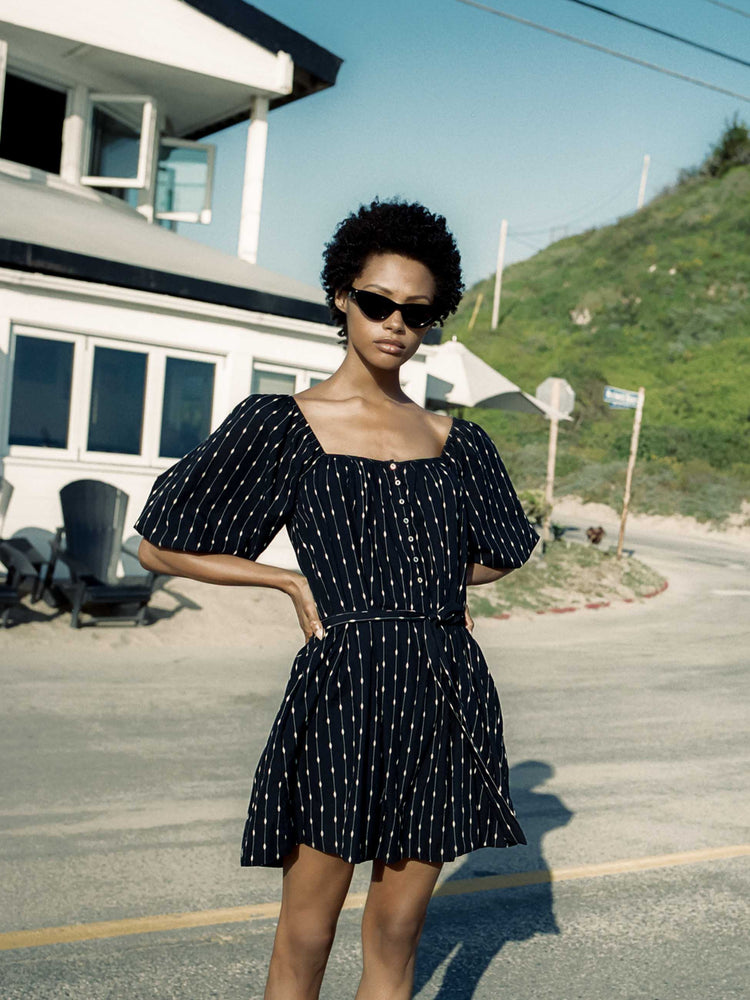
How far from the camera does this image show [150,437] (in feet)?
41.2

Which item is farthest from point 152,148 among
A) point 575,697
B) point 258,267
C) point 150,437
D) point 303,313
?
point 575,697

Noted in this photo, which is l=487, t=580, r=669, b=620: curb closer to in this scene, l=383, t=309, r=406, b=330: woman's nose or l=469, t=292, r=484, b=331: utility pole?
l=383, t=309, r=406, b=330: woman's nose

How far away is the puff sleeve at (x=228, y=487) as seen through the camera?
2479 mm

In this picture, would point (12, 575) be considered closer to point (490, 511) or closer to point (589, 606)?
point (490, 511)

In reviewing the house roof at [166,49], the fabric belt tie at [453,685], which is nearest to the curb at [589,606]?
the house roof at [166,49]

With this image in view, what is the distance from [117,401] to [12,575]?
10.4 ft

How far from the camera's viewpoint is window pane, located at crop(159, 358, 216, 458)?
12688mm

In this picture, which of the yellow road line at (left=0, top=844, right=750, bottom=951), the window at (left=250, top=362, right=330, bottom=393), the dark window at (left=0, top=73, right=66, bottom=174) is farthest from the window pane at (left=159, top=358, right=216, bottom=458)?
the yellow road line at (left=0, top=844, right=750, bottom=951)

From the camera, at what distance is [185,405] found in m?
12.9

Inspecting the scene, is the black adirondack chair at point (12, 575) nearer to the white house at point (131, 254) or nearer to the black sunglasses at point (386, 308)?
the white house at point (131, 254)

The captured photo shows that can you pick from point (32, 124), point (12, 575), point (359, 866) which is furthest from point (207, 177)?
point (359, 866)

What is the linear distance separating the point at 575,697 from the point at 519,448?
129 feet

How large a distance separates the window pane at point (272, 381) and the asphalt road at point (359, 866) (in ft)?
15.5

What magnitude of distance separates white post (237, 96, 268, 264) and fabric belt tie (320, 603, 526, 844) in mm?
13766
